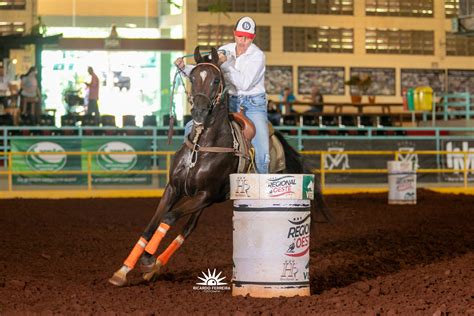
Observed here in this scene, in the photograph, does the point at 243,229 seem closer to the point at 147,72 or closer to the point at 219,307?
the point at 219,307

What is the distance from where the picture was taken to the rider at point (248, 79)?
10.7m

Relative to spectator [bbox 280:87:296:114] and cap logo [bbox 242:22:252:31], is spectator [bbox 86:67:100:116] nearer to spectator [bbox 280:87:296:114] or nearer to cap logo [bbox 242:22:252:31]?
spectator [bbox 280:87:296:114]

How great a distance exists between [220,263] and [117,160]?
561 inches

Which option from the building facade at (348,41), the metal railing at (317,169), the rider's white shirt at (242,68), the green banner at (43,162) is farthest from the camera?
the building facade at (348,41)

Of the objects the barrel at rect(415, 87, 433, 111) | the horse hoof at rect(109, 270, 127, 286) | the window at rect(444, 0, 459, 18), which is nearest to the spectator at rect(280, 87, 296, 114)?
the barrel at rect(415, 87, 433, 111)

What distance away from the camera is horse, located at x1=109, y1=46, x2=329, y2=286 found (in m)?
10.0

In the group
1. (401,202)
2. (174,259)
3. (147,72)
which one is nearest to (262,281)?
A: (174,259)

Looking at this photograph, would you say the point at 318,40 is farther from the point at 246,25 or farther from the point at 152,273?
the point at 152,273

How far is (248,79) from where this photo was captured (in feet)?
35.3

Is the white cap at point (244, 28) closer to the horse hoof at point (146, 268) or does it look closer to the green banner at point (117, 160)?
the horse hoof at point (146, 268)

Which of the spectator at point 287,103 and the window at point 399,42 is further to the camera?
the window at point 399,42

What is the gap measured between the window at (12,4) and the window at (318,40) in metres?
11.0

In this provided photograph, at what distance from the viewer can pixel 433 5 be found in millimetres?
44031

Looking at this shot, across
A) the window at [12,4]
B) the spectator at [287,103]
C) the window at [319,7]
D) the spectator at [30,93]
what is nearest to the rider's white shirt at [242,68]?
the spectator at [30,93]
